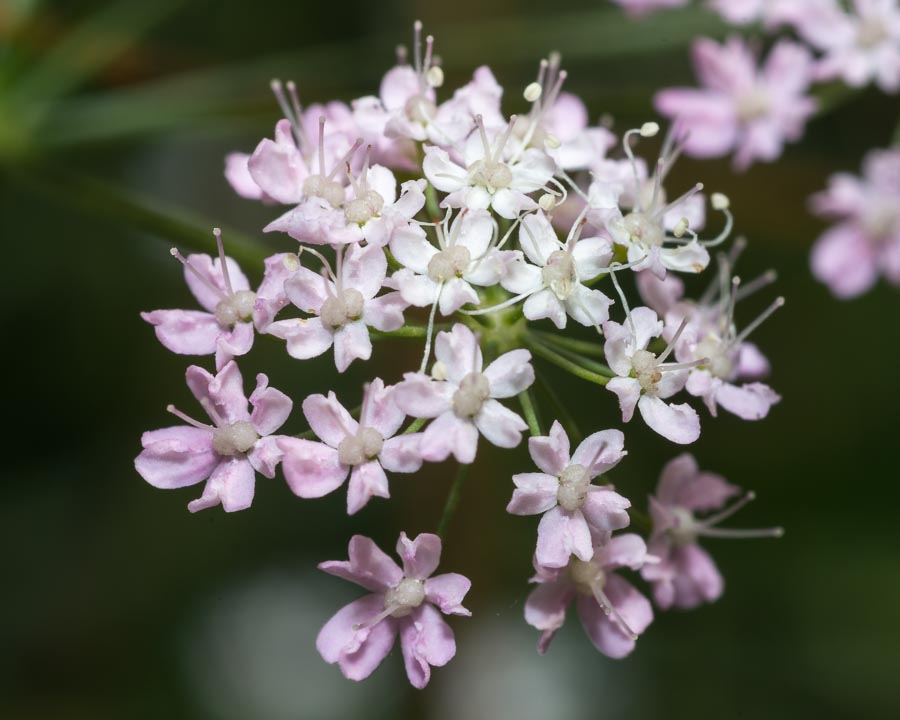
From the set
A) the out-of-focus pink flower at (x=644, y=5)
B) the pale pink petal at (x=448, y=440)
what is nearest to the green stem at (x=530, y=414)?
the pale pink petal at (x=448, y=440)

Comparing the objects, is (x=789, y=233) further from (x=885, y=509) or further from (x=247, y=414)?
(x=247, y=414)

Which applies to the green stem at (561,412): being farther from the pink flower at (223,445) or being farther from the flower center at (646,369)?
the pink flower at (223,445)

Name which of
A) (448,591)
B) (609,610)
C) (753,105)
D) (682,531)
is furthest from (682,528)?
(753,105)

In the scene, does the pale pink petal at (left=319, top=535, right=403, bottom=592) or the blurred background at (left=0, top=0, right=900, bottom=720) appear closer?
the pale pink petal at (left=319, top=535, right=403, bottom=592)

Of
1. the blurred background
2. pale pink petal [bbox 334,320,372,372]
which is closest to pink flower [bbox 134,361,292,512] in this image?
pale pink petal [bbox 334,320,372,372]

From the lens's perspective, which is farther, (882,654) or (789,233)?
(882,654)

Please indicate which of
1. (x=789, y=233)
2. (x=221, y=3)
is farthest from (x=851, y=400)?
(x=221, y=3)

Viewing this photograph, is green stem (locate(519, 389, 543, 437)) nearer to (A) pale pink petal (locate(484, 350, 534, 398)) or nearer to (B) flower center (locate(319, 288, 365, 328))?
(A) pale pink petal (locate(484, 350, 534, 398))
